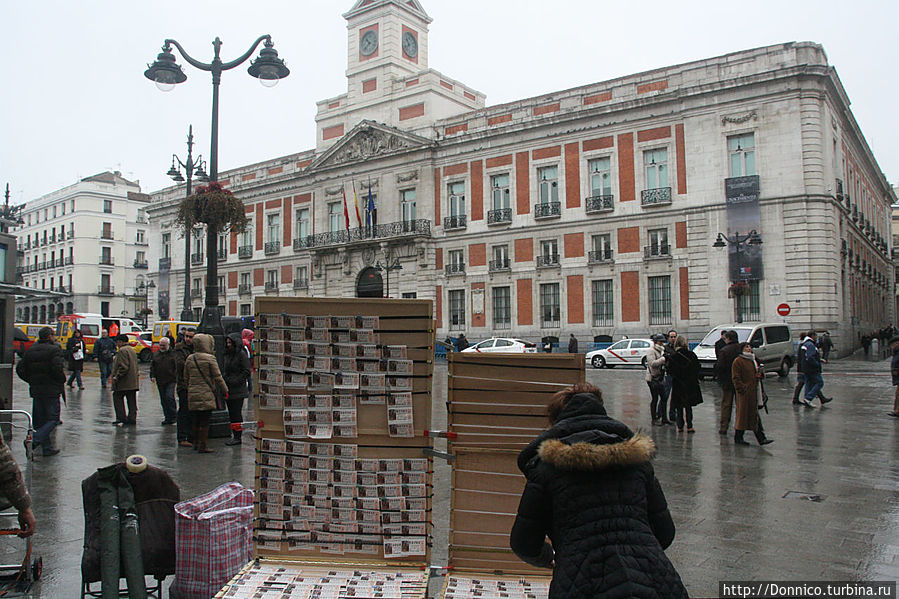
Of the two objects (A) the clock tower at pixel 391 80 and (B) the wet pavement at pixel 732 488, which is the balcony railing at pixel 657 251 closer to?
(A) the clock tower at pixel 391 80

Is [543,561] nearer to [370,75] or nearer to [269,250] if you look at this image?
[370,75]

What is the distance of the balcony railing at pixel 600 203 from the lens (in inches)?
1261

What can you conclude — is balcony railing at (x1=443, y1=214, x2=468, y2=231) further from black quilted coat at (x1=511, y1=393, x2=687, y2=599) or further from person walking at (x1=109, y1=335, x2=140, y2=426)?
black quilted coat at (x1=511, y1=393, x2=687, y2=599)

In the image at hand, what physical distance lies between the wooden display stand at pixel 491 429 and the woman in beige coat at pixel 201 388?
5899 mm

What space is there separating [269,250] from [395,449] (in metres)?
42.7

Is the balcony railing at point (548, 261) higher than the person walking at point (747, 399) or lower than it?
higher

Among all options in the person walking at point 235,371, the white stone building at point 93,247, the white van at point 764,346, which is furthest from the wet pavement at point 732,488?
the white stone building at point 93,247

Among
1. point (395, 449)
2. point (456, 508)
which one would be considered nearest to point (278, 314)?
point (395, 449)

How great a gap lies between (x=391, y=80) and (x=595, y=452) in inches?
1577

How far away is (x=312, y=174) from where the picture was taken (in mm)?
42781

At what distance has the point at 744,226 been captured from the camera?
28609mm

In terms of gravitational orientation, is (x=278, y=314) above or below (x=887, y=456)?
above

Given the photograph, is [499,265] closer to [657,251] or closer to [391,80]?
[657,251]

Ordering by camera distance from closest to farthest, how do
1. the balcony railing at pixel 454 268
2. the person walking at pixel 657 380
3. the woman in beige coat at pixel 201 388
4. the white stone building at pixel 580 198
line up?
the woman in beige coat at pixel 201 388 < the person walking at pixel 657 380 < the white stone building at pixel 580 198 < the balcony railing at pixel 454 268
